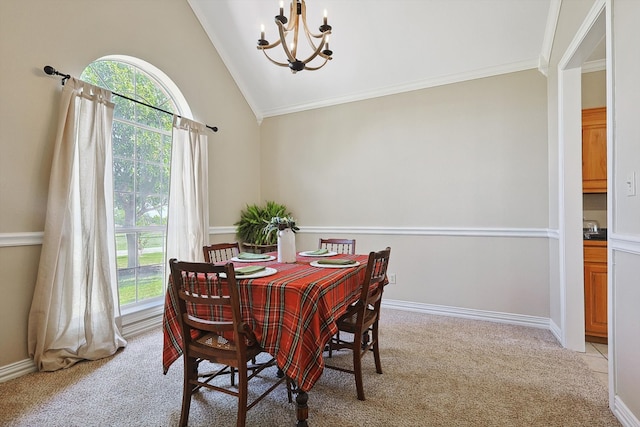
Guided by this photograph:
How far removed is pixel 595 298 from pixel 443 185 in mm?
1704

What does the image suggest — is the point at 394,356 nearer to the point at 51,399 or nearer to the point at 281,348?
the point at 281,348

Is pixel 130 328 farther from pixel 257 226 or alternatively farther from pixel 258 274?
pixel 258 274

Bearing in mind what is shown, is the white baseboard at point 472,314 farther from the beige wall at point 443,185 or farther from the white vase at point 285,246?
the white vase at point 285,246

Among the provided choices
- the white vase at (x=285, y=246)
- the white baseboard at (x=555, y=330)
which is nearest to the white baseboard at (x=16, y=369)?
the white vase at (x=285, y=246)

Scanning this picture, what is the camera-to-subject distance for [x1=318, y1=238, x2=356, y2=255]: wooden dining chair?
306cm

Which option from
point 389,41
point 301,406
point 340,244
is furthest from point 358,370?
point 389,41

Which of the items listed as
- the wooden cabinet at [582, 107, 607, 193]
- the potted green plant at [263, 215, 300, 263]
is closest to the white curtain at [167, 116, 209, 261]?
the potted green plant at [263, 215, 300, 263]

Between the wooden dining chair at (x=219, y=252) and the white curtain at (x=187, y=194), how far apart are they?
86 centimetres

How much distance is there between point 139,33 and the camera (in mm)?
3186

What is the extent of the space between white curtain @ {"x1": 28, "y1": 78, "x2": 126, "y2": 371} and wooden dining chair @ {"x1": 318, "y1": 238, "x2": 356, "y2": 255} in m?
1.90

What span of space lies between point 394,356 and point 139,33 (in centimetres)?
383

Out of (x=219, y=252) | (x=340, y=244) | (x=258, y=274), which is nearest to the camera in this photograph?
(x=258, y=274)

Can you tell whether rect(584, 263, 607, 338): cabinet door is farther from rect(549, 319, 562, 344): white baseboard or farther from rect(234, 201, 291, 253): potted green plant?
rect(234, 201, 291, 253): potted green plant

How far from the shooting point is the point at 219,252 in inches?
109
